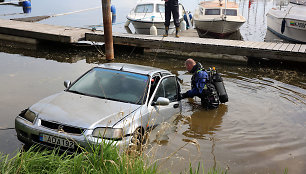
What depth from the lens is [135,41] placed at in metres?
14.6

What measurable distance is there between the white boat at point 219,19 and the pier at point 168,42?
27.8 ft

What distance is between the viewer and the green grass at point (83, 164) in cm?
395

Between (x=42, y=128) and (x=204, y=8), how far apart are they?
68.0 ft

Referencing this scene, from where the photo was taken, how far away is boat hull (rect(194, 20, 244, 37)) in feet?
74.5

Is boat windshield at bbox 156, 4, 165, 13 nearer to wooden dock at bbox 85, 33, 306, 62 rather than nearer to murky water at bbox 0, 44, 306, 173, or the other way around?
wooden dock at bbox 85, 33, 306, 62

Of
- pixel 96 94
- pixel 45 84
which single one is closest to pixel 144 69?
pixel 96 94

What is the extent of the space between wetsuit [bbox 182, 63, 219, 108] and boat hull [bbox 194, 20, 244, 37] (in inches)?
608

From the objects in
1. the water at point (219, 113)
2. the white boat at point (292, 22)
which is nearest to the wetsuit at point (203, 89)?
the water at point (219, 113)

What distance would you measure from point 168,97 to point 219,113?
2.10 m

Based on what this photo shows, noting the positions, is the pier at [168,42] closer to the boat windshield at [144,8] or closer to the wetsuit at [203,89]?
the wetsuit at [203,89]

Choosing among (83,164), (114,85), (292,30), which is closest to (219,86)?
(114,85)

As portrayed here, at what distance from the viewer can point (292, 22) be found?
2016 cm

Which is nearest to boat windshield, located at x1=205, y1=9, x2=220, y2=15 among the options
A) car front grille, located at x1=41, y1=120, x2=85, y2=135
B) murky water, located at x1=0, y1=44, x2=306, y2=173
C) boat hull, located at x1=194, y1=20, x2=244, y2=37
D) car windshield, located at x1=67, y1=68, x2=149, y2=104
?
boat hull, located at x1=194, y1=20, x2=244, y2=37

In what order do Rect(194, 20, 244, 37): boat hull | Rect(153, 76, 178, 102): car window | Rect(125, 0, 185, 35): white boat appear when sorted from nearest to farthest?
Rect(153, 76, 178, 102): car window < Rect(125, 0, 185, 35): white boat < Rect(194, 20, 244, 37): boat hull
